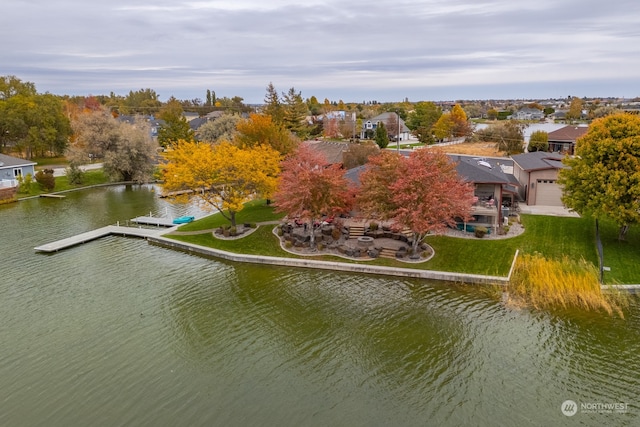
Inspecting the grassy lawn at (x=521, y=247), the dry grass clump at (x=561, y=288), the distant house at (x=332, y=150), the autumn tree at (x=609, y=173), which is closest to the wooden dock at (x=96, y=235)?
the grassy lawn at (x=521, y=247)

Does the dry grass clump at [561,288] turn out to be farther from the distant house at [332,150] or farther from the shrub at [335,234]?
the distant house at [332,150]

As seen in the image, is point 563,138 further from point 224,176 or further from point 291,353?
point 291,353

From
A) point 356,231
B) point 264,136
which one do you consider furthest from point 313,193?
point 264,136

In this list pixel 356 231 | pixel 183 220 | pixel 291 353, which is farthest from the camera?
pixel 183 220

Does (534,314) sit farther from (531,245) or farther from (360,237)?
(360,237)

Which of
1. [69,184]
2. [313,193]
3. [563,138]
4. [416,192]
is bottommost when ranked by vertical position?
[69,184]

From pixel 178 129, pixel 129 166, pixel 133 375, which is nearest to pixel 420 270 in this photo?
pixel 133 375
